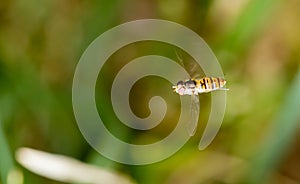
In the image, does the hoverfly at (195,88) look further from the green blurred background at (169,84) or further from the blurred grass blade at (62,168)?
the blurred grass blade at (62,168)

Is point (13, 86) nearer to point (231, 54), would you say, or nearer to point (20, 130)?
point (20, 130)

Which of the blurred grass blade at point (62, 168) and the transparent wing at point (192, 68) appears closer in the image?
the blurred grass blade at point (62, 168)

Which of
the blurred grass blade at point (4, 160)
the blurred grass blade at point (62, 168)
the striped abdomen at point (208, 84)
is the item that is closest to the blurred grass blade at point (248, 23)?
the striped abdomen at point (208, 84)

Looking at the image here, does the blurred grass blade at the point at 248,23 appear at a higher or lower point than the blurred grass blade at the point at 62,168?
higher

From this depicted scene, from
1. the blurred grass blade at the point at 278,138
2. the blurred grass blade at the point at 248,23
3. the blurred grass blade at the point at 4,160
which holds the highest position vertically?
the blurred grass blade at the point at 248,23

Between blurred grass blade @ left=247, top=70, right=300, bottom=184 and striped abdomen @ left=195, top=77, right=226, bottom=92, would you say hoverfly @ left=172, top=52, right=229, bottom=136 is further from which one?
blurred grass blade @ left=247, top=70, right=300, bottom=184

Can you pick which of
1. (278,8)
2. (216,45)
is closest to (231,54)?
(216,45)

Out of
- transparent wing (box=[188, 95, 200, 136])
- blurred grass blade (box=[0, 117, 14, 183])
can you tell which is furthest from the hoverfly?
blurred grass blade (box=[0, 117, 14, 183])
